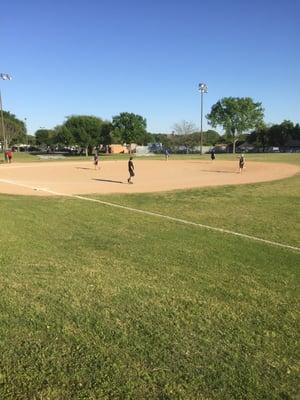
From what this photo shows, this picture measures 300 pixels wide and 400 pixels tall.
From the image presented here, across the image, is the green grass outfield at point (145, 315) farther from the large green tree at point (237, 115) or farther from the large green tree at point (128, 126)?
the large green tree at point (237, 115)

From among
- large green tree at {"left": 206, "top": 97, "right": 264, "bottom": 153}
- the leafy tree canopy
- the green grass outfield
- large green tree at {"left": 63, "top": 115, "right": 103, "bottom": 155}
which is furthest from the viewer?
large green tree at {"left": 206, "top": 97, "right": 264, "bottom": 153}

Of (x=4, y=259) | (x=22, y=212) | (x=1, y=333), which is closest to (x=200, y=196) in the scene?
(x=22, y=212)

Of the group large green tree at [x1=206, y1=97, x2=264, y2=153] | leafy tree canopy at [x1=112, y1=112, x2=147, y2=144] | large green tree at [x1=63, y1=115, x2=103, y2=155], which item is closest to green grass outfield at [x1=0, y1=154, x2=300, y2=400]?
large green tree at [x1=63, y1=115, x2=103, y2=155]

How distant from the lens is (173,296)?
5988mm

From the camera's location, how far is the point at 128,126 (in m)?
91.6

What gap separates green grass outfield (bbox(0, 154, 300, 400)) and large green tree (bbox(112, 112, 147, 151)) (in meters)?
81.1

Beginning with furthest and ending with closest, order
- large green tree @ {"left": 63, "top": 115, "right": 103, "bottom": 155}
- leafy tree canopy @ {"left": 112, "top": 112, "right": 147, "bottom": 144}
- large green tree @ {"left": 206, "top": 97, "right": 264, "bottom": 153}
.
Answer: large green tree @ {"left": 206, "top": 97, "right": 264, "bottom": 153} < leafy tree canopy @ {"left": 112, "top": 112, "right": 147, "bottom": 144} < large green tree @ {"left": 63, "top": 115, "right": 103, "bottom": 155}

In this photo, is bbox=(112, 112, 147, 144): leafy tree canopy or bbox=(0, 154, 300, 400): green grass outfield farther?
bbox=(112, 112, 147, 144): leafy tree canopy

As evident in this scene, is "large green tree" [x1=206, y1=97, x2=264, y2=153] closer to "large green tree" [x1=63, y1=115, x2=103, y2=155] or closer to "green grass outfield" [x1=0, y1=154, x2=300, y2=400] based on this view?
"large green tree" [x1=63, y1=115, x2=103, y2=155]

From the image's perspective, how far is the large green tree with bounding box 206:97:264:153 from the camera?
10288 cm

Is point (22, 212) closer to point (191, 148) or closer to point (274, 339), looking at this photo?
point (274, 339)

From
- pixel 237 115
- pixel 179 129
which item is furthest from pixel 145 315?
pixel 179 129

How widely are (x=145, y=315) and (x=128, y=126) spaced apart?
88049mm

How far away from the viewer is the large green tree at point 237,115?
338ft
